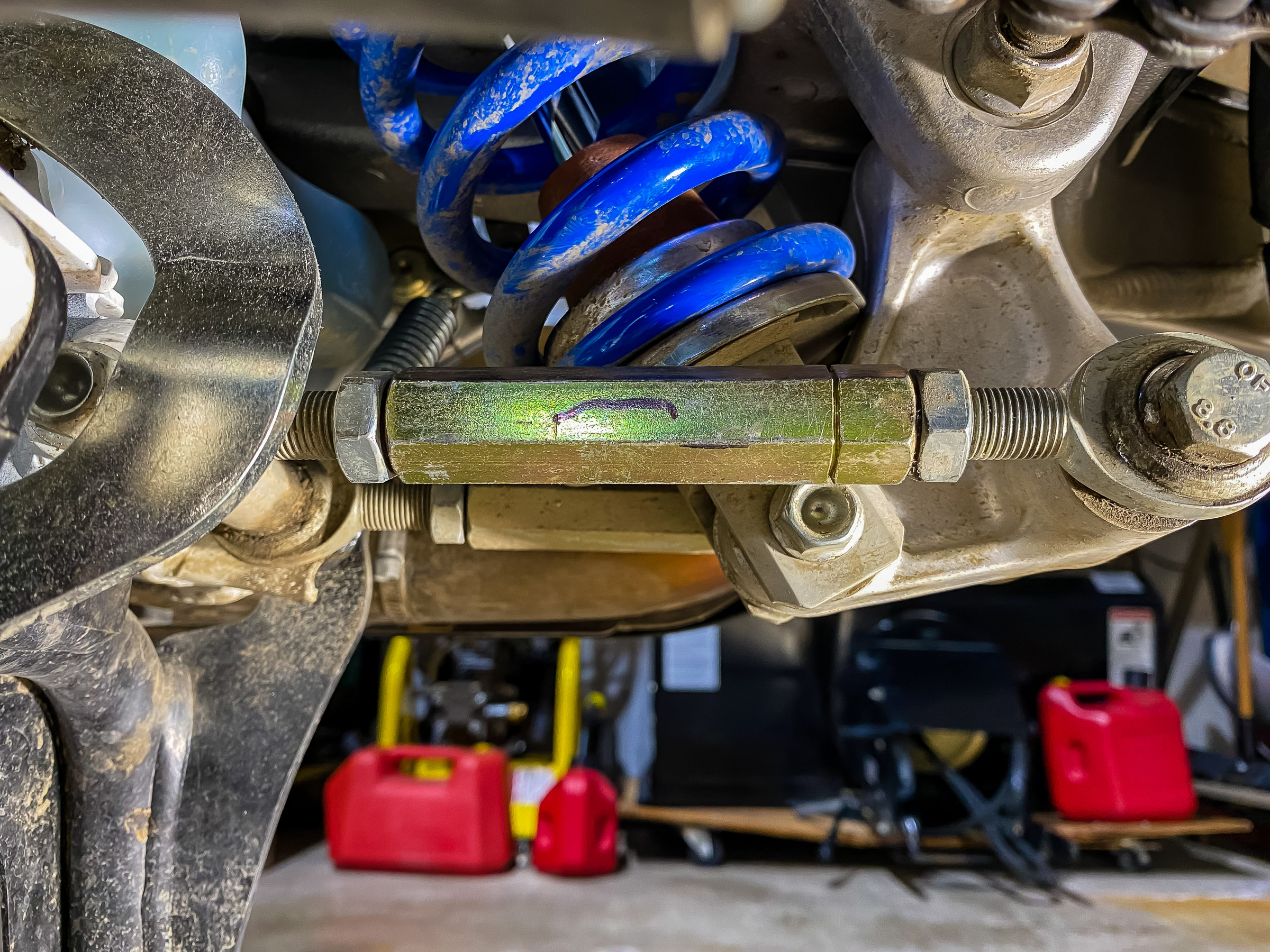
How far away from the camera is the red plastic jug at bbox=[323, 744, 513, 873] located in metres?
1.90

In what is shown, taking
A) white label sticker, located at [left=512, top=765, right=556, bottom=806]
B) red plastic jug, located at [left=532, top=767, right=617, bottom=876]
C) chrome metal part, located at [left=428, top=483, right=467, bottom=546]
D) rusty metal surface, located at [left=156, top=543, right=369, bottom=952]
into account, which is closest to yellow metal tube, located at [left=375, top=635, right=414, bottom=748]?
white label sticker, located at [left=512, top=765, right=556, bottom=806]

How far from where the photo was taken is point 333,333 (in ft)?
2.29

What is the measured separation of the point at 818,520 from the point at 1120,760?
2098mm

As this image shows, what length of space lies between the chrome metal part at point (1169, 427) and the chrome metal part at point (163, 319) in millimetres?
391

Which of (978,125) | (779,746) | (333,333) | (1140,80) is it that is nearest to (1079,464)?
(978,125)

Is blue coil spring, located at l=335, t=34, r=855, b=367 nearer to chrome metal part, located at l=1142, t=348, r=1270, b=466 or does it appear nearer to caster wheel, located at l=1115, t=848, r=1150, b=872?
chrome metal part, located at l=1142, t=348, r=1270, b=466

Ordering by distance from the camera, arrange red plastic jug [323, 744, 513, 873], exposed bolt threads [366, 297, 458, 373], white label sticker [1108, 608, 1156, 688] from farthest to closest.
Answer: white label sticker [1108, 608, 1156, 688] → red plastic jug [323, 744, 513, 873] → exposed bolt threads [366, 297, 458, 373]

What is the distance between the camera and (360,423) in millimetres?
364

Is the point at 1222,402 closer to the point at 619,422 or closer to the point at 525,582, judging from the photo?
the point at 619,422

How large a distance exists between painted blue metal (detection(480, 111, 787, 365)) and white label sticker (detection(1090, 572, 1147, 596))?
7.33 ft

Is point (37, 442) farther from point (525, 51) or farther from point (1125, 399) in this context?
point (1125, 399)

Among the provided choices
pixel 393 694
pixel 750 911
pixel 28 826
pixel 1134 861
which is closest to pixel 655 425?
pixel 28 826

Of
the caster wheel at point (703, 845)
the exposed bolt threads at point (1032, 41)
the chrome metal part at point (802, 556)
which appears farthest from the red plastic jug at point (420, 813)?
the exposed bolt threads at point (1032, 41)

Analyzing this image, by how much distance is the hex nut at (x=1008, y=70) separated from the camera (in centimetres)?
36
